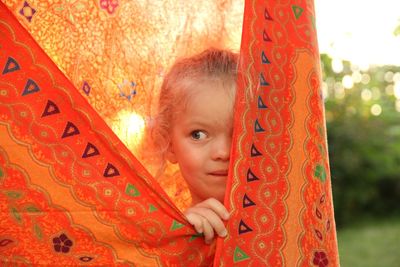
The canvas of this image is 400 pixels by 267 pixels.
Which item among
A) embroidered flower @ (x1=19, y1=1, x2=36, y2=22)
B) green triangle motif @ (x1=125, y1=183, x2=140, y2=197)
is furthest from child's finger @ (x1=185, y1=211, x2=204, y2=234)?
embroidered flower @ (x1=19, y1=1, x2=36, y2=22)

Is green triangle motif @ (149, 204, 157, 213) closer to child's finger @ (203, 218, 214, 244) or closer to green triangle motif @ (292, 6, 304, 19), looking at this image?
child's finger @ (203, 218, 214, 244)

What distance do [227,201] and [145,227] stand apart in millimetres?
164

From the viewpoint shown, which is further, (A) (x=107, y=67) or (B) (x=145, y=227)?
(A) (x=107, y=67)

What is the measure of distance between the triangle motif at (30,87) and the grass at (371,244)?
12.9ft

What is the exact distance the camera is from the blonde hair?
4.96 feet

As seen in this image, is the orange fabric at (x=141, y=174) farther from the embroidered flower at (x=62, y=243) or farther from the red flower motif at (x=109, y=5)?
the red flower motif at (x=109, y=5)

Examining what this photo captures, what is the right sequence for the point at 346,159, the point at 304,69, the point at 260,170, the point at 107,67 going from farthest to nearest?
1. the point at 346,159
2. the point at 107,67
3. the point at 304,69
4. the point at 260,170

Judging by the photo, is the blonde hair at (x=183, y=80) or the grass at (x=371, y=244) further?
the grass at (x=371, y=244)

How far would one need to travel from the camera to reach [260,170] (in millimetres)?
1329

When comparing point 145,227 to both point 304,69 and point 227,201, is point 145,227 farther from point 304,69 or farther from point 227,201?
point 304,69

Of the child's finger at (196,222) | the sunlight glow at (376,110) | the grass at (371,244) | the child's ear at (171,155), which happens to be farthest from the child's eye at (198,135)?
the sunlight glow at (376,110)

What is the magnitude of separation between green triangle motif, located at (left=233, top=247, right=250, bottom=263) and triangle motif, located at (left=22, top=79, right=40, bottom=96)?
1.58ft

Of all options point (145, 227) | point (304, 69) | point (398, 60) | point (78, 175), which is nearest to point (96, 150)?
point (78, 175)

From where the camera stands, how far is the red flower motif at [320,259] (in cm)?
135
